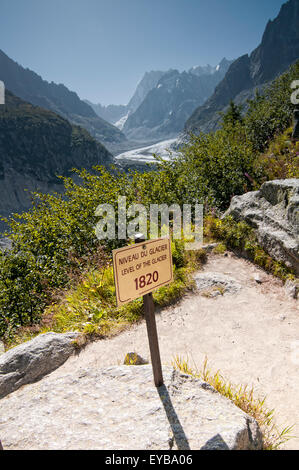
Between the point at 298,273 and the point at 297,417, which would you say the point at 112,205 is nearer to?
the point at 298,273

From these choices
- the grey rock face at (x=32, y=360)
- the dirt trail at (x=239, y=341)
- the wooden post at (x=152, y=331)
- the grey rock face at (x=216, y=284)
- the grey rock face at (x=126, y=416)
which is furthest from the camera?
the grey rock face at (x=216, y=284)

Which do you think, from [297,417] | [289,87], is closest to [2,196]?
[289,87]

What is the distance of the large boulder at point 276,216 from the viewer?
21.3ft

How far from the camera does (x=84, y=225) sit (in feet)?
30.4

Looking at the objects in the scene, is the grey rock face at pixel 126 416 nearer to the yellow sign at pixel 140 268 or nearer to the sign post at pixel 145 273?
the sign post at pixel 145 273

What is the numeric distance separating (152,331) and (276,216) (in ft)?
19.3

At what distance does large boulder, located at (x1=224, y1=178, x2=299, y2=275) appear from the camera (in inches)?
256

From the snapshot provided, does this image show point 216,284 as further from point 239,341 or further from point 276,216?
point 276,216

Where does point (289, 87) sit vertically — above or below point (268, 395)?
above

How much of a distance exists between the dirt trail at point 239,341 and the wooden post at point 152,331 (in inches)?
55.0

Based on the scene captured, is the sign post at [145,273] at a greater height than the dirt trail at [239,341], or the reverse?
the sign post at [145,273]

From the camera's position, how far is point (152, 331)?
9.70 feet

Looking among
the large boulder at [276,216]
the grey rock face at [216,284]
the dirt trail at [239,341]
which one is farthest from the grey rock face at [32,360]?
the large boulder at [276,216]

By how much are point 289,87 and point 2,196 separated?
158m
